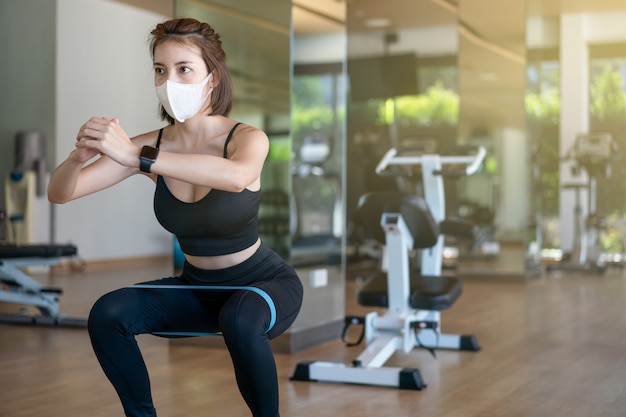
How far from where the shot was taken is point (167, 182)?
200 cm

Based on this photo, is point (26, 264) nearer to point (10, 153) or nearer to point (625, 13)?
point (10, 153)

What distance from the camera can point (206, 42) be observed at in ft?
6.44

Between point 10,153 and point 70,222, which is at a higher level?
point 10,153

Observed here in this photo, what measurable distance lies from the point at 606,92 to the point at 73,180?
28.0 ft

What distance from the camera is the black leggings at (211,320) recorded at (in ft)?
5.99

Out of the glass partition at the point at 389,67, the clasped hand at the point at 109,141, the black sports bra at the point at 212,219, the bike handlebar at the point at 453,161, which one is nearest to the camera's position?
the clasped hand at the point at 109,141

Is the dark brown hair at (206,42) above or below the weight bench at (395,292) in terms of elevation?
above

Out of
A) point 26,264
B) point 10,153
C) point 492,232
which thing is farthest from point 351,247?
point 26,264

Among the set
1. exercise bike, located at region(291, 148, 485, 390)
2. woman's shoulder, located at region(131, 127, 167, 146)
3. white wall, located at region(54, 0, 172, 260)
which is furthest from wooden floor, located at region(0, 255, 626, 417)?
white wall, located at region(54, 0, 172, 260)

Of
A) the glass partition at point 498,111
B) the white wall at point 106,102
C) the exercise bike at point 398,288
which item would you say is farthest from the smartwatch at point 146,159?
the glass partition at point 498,111

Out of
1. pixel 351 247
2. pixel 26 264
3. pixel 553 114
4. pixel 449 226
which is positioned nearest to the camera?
pixel 449 226

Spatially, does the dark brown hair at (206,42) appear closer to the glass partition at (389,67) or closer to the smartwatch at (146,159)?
the smartwatch at (146,159)

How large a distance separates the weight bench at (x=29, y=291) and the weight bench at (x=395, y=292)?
5.88 ft

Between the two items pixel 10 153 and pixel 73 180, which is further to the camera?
pixel 10 153
